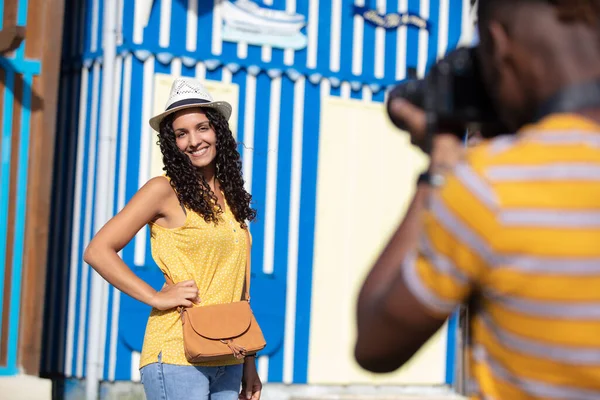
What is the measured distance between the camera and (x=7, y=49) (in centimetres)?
674

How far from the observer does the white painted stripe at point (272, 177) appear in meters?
7.18

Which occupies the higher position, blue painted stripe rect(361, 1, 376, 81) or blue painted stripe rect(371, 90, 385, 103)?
blue painted stripe rect(361, 1, 376, 81)

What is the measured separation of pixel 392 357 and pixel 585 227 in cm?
33

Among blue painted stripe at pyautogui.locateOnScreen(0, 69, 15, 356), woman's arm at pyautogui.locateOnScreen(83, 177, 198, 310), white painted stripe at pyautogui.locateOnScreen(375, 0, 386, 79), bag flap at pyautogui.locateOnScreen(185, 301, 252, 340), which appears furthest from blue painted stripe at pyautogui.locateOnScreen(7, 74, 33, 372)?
bag flap at pyautogui.locateOnScreen(185, 301, 252, 340)

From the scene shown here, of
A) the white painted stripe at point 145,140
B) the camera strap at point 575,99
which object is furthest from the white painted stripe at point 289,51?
the camera strap at point 575,99

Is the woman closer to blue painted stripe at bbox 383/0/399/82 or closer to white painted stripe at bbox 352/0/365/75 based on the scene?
white painted stripe at bbox 352/0/365/75

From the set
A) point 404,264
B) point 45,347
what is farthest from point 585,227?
point 45,347

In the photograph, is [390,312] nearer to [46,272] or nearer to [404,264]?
[404,264]

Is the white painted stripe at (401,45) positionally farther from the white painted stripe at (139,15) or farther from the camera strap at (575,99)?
the camera strap at (575,99)

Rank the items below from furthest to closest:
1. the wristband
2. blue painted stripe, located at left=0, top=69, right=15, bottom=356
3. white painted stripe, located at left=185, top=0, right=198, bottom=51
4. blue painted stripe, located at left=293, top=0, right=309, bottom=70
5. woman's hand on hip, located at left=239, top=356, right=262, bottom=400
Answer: blue painted stripe, located at left=293, top=0, right=309, bottom=70, white painted stripe, located at left=185, top=0, right=198, bottom=51, blue painted stripe, located at left=0, top=69, right=15, bottom=356, woman's hand on hip, located at left=239, top=356, right=262, bottom=400, the wristband

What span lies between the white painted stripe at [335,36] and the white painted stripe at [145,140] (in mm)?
1417

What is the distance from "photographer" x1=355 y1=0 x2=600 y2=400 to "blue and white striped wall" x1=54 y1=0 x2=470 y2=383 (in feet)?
18.3

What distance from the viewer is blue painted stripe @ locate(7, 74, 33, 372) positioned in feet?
22.3

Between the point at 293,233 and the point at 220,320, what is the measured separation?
3764mm
